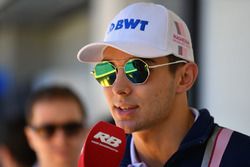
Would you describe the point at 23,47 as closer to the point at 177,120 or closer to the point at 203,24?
the point at 203,24

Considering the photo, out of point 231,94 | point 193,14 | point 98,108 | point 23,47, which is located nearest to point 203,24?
point 193,14

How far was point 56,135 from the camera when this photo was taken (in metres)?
4.38

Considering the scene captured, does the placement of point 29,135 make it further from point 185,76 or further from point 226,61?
point 226,61

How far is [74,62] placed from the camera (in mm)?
16328

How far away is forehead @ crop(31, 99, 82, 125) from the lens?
4.45 m

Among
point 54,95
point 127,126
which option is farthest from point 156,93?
point 54,95

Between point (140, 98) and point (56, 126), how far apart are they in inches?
61.0

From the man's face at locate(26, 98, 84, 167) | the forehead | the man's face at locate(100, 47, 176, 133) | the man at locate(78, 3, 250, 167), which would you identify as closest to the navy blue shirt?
the man at locate(78, 3, 250, 167)

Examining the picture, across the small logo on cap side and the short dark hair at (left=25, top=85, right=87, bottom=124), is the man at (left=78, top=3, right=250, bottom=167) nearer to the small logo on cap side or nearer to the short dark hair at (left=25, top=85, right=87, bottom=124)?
the small logo on cap side

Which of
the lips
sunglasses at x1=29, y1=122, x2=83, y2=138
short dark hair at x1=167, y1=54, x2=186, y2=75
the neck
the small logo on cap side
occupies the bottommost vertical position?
sunglasses at x1=29, y1=122, x2=83, y2=138

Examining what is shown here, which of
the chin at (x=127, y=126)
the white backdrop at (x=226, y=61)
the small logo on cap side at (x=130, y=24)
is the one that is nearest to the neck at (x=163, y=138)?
the chin at (x=127, y=126)

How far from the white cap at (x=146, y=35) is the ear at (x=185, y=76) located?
0.11 feet

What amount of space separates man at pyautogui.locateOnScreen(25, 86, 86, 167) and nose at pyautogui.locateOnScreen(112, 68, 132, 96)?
4.46ft

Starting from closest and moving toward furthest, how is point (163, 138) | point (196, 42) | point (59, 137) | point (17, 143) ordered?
1. point (163, 138)
2. point (59, 137)
3. point (17, 143)
4. point (196, 42)
